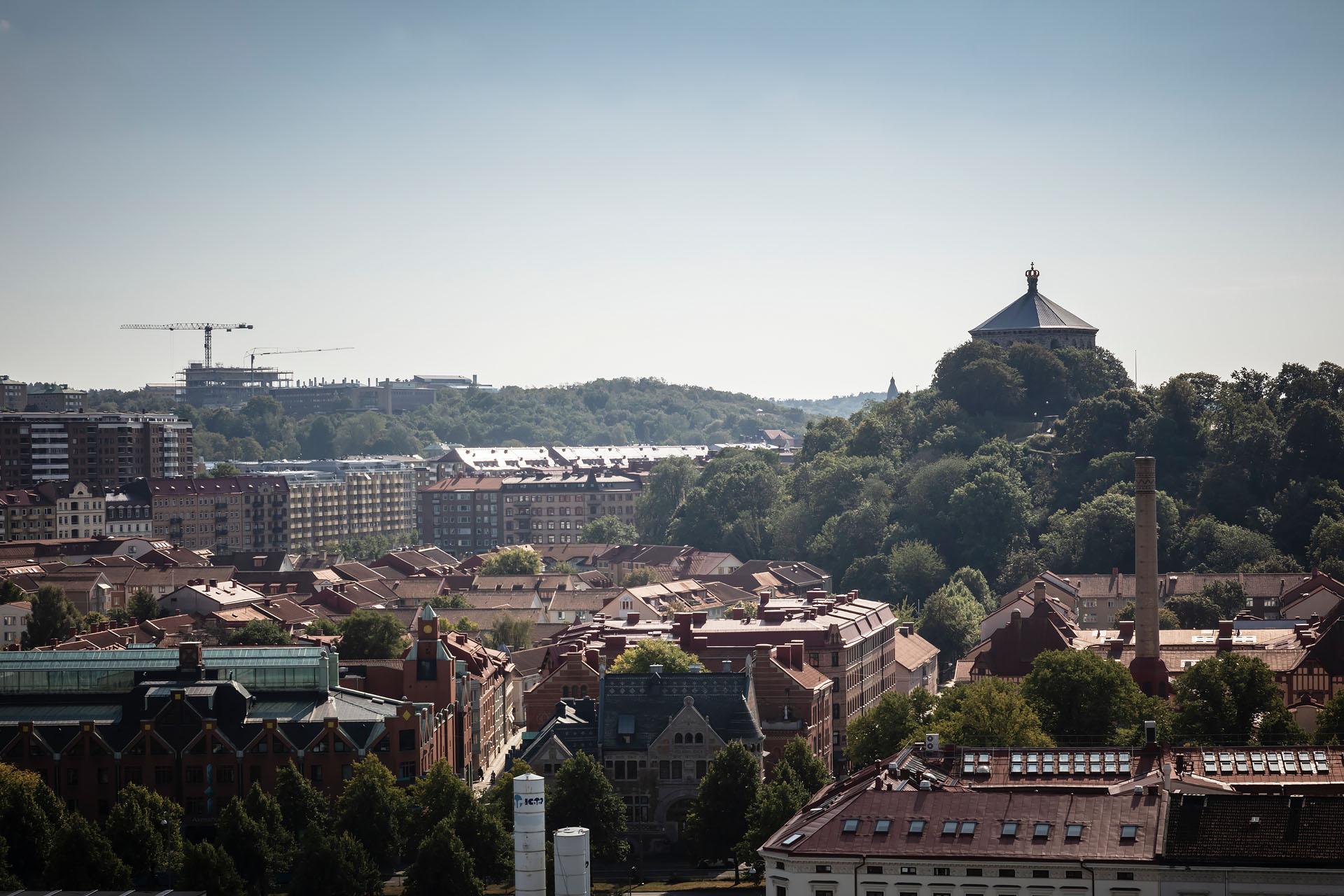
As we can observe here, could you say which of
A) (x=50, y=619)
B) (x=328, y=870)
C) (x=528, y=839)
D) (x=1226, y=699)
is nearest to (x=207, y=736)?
(x=328, y=870)

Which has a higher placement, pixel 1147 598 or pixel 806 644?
pixel 1147 598

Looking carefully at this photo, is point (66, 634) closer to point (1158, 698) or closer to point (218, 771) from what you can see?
point (218, 771)

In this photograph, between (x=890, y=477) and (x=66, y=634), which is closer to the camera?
(x=66, y=634)

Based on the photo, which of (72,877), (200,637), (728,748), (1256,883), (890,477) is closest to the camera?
(1256,883)

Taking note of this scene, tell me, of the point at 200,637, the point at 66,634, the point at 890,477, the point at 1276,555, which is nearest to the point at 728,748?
the point at 200,637

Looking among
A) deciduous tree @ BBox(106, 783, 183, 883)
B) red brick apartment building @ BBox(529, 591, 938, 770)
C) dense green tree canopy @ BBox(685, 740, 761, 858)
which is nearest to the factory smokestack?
Answer: red brick apartment building @ BBox(529, 591, 938, 770)

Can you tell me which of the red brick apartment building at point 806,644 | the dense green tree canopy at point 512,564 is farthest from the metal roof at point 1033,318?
the red brick apartment building at point 806,644

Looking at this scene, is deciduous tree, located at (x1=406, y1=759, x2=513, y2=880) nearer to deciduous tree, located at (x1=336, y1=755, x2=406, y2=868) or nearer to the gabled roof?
deciduous tree, located at (x1=336, y1=755, x2=406, y2=868)

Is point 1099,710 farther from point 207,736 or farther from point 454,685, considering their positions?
point 207,736
